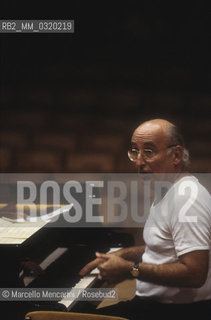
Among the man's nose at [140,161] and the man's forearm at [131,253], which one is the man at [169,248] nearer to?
the man's nose at [140,161]

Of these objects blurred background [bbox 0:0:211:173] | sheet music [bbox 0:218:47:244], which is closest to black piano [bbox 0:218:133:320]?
sheet music [bbox 0:218:47:244]

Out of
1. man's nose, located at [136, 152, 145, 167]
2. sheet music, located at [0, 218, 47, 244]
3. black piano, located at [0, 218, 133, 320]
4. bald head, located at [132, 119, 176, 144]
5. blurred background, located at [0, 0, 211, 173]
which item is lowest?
black piano, located at [0, 218, 133, 320]

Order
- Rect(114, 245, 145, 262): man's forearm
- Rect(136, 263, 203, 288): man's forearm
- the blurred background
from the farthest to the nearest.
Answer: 1. the blurred background
2. Rect(114, 245, 145, 262): man's forearm
3. Rect(136, 263, 203, 288): man's forearm

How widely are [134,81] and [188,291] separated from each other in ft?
11.2

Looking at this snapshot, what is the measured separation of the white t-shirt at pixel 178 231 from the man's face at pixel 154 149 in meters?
0.13

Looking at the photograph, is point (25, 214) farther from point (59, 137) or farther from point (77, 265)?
point (59, 137)

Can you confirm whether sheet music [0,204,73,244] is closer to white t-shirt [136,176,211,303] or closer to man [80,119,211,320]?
man [80,119,211,320]

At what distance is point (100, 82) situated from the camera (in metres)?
5.39

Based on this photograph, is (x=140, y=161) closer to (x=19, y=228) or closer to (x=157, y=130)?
(x=157, y=130)

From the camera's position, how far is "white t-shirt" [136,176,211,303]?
2090 mm

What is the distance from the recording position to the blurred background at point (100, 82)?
5191 millimetres

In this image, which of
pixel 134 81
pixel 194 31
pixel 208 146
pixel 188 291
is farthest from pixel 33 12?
pixel 188 291

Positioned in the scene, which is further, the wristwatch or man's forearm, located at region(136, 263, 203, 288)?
the wristwatch

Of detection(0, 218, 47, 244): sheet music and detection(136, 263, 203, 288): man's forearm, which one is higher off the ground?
detection(0, 218, 47, 244): sheet music
